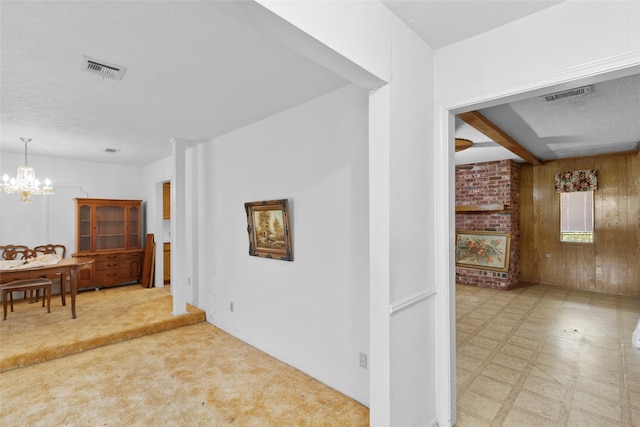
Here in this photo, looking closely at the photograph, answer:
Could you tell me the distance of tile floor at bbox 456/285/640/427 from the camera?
89.0 inches

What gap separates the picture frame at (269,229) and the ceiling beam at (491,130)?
1.90 metres

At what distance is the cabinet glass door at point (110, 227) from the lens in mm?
5766

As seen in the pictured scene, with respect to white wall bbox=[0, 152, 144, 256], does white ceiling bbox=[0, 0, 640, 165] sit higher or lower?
higher

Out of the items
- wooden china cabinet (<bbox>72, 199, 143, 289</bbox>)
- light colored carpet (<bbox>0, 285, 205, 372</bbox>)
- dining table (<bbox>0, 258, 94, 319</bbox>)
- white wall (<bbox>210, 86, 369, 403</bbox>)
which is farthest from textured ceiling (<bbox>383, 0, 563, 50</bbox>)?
wooden china cabinet (<bbox>72, 199, 143, 289</bbox>)

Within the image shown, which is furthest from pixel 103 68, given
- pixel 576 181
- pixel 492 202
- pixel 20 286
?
pixel 576 181

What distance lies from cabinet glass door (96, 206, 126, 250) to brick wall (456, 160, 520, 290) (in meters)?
6.83

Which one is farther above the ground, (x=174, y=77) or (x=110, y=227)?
(x=174, y=77)

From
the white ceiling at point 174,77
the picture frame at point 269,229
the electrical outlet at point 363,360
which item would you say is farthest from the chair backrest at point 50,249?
the electrical outlet at point 363,360

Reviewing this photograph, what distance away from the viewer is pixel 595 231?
5762mm

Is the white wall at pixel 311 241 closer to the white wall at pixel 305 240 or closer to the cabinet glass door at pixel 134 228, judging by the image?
the white wall at pixel 305 240

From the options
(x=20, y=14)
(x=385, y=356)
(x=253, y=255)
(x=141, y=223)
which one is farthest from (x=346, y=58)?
(x=141, y=223)

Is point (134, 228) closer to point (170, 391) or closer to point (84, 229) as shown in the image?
point (84, 229)

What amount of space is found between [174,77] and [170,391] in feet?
8.36

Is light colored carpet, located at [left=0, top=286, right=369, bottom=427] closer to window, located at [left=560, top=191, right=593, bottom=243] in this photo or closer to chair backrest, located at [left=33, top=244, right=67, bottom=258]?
chair backrest, located at [left=33, top=244, right=67, bottom=258]
